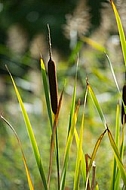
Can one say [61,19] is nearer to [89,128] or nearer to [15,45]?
[15,45]

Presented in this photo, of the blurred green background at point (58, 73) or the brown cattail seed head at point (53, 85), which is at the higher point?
the blurred green background at point (58, 73)

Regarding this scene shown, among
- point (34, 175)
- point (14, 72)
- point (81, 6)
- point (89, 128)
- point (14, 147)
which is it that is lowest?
point (34, 175)

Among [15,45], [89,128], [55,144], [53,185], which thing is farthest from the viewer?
[15,45]

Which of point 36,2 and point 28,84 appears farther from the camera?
point 36,2

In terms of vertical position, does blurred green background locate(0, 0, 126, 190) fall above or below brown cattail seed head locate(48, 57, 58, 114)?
above

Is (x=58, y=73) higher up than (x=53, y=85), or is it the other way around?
(x=58, y=73)

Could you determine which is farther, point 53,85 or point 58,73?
point 58,73

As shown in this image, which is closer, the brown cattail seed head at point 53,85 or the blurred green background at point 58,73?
the brown cattail seed head at point 53,85

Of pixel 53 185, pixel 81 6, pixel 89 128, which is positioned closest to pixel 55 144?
pixel 53 185
